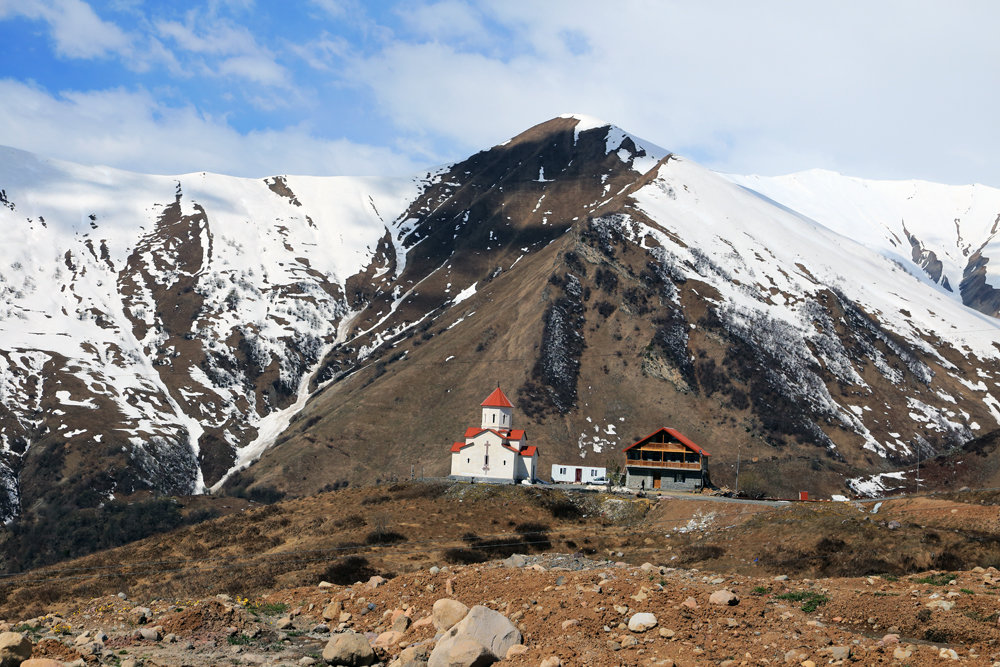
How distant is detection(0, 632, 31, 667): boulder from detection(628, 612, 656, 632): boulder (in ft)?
43.7

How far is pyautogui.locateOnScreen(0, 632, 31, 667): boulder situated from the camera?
17672 millimetres

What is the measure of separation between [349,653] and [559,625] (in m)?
5.01

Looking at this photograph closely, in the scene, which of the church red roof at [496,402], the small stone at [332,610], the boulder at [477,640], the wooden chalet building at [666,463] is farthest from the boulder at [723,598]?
the church red roof at [496,402]

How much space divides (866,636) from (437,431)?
143 metres

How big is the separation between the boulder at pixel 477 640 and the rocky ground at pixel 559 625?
0.03m

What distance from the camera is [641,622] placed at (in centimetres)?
1909

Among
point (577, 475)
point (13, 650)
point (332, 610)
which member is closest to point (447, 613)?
point (332, 610)

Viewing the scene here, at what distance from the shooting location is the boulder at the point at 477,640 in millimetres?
17516

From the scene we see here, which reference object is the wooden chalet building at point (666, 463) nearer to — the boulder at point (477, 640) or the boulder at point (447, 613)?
the boulder at point (447, 613)

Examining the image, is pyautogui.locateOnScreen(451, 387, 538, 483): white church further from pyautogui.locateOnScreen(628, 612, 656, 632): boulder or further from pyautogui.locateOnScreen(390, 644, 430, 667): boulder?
pyautogui.locateOnScreen(628, 612, 656, 632): boulder

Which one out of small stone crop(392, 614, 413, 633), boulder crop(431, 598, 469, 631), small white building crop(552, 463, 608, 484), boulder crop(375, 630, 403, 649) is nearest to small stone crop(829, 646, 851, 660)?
boulder crop(431, 598, 469, 631)

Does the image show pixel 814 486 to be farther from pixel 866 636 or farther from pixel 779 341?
pixel 866 636

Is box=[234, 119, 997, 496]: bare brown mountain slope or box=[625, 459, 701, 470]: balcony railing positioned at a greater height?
box=[234, 119, 997, 496]: bare brown mountain slope

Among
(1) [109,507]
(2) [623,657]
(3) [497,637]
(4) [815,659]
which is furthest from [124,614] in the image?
(1) [109,507]
